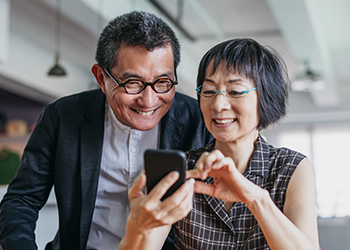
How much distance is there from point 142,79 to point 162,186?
0.57 meters

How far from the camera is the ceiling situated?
4277 millimetres

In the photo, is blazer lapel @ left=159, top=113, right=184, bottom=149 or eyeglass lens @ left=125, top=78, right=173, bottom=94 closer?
eyeglass lens @ left=125, top=78, right=173, bottom=94

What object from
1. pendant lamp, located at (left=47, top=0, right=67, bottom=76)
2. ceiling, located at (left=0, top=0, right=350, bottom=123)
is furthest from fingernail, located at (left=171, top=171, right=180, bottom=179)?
pendant lamp, located at (left=47, top=0, right=67, bottom=76)

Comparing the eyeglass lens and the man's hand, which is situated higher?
the eyeglass lens

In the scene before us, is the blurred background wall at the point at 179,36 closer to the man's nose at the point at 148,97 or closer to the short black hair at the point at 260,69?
the short black hair at the point at 260,69

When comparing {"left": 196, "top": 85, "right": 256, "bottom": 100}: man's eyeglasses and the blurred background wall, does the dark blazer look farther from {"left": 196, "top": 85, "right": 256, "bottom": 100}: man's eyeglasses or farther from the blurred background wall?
the blurred background wall

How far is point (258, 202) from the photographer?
0.99 m

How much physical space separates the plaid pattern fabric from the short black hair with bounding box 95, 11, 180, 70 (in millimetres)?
513

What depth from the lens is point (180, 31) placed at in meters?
4.73

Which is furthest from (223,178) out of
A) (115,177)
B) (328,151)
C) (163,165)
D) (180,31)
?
(328,151)

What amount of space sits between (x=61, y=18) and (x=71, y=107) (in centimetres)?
400

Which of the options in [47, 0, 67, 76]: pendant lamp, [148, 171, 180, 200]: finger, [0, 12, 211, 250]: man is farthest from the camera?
[47, 0, 67, 76]: pendant lamp

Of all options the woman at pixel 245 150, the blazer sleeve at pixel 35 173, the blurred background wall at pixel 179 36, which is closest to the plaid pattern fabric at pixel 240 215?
the woman at pixel 245 150

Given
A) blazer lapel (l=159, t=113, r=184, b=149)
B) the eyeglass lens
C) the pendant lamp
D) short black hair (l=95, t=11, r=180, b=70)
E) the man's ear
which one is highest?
the pendant lamp
